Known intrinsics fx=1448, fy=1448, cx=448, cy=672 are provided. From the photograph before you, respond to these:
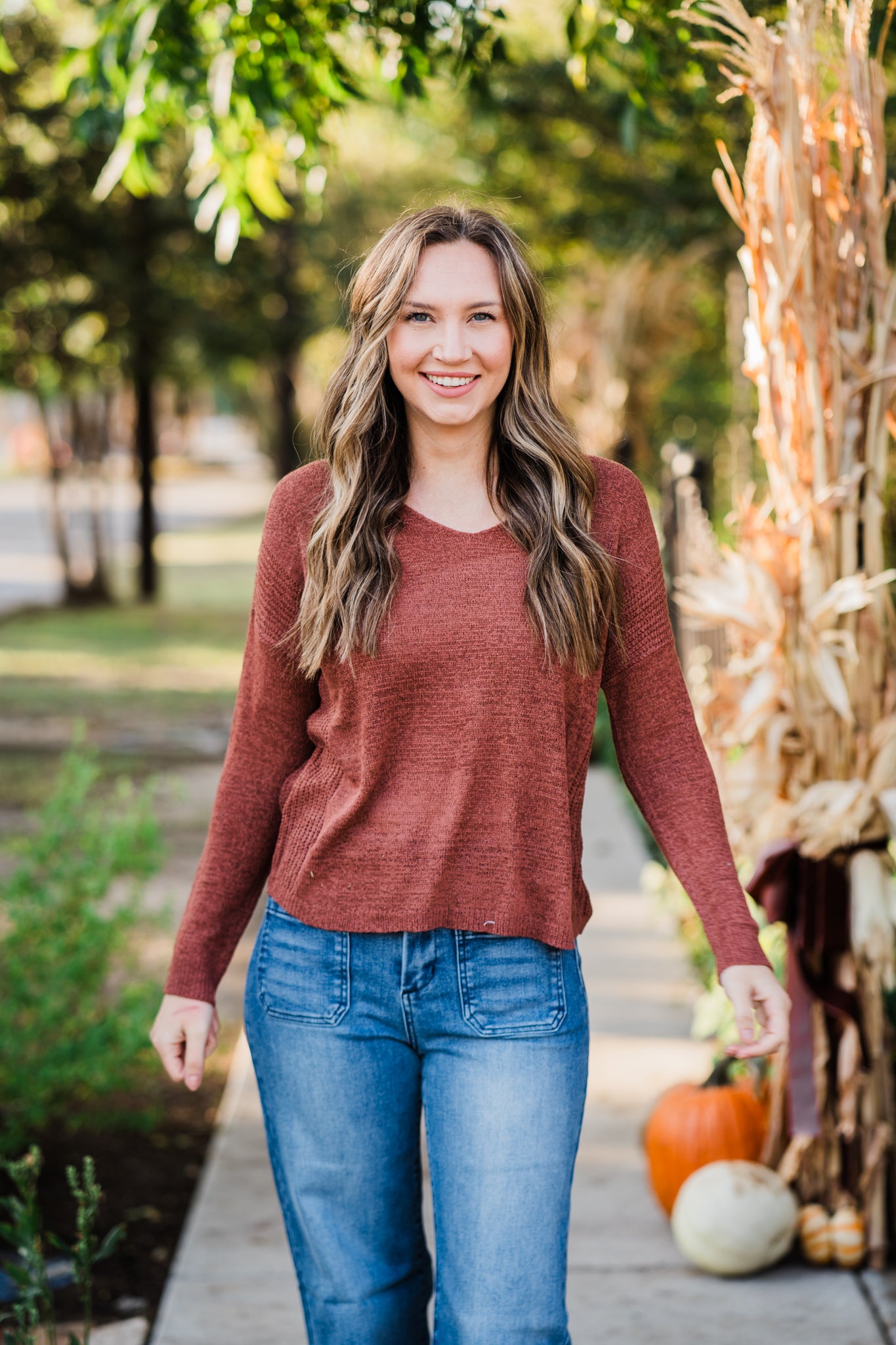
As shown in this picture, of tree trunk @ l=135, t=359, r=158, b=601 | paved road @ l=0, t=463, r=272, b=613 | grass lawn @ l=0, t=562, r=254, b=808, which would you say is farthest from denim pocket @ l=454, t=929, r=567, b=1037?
tree trunk @ l=135, t=359, r=158, b=601

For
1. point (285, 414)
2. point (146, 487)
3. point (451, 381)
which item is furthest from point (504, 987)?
point (285, 414)

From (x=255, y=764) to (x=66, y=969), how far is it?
1584 millimetres

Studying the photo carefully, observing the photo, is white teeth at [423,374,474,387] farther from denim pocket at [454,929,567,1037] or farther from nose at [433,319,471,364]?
denim pocket at [454,929,567,1037]

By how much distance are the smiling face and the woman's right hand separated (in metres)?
0.88

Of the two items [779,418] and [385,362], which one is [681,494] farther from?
[385,362]

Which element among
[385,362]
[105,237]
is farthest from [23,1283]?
[105,237]

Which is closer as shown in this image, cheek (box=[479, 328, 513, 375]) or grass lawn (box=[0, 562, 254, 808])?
cheek (box=[479, 328, 513, 375])

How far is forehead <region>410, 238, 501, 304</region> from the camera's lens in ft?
6.28

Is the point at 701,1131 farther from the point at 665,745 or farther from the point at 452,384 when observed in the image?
the point at 452,384

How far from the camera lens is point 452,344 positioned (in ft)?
6.19

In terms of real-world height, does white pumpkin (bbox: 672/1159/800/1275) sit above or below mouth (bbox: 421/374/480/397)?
below

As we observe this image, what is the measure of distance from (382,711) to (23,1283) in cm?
138

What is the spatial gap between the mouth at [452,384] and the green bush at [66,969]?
183 cm

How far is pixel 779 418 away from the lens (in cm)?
276
